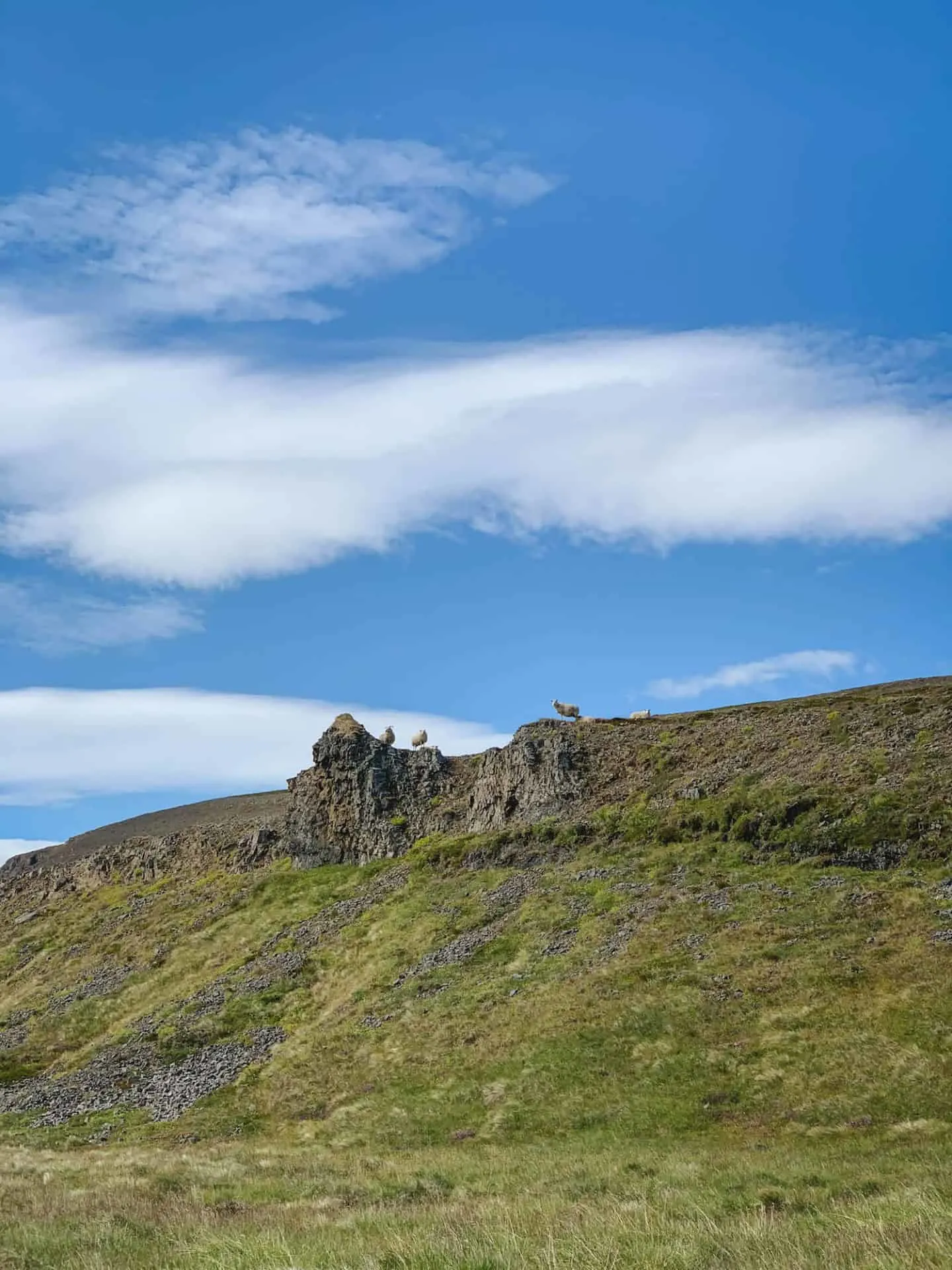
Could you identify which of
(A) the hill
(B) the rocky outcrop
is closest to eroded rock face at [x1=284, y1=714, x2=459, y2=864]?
(A) the hill

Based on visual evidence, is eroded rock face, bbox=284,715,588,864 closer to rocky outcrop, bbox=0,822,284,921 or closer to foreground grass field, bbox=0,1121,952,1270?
rocky outcrop, bbox=0,822,284,921

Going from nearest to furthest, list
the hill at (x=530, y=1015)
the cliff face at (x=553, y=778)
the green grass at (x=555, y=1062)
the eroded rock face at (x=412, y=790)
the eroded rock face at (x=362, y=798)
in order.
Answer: the green grass at (x=555, y=1062) < the hill at (x=530, y=1015) < the cliff face at (x=553, y=778) < the eroded rock face at (x=412, y=790) < the eroded rock face at (x=362, y=798)

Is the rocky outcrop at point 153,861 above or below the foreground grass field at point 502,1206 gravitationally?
above

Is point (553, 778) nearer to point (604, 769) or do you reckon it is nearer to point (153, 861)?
point (604, 769)

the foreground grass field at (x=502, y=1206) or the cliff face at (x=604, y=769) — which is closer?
the foreground grass field at (x=502, y=1206)

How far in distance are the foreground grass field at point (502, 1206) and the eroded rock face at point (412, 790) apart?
49.7 m

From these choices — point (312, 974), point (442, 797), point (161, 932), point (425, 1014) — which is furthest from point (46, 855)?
point (425, 1014)

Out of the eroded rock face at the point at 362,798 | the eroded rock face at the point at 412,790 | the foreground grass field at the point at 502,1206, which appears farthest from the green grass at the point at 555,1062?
the eroded rock face at the point at 362,798

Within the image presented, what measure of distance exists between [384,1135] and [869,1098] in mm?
18620

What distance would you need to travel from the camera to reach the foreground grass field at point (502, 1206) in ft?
43.9

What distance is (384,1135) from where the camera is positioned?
40.0 meters

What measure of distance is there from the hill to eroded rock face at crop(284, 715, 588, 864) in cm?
36

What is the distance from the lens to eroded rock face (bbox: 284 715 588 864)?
86.4 m

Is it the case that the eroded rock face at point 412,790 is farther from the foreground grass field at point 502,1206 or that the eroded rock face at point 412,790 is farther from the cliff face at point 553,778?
the foreground grass field at point 502,1206
